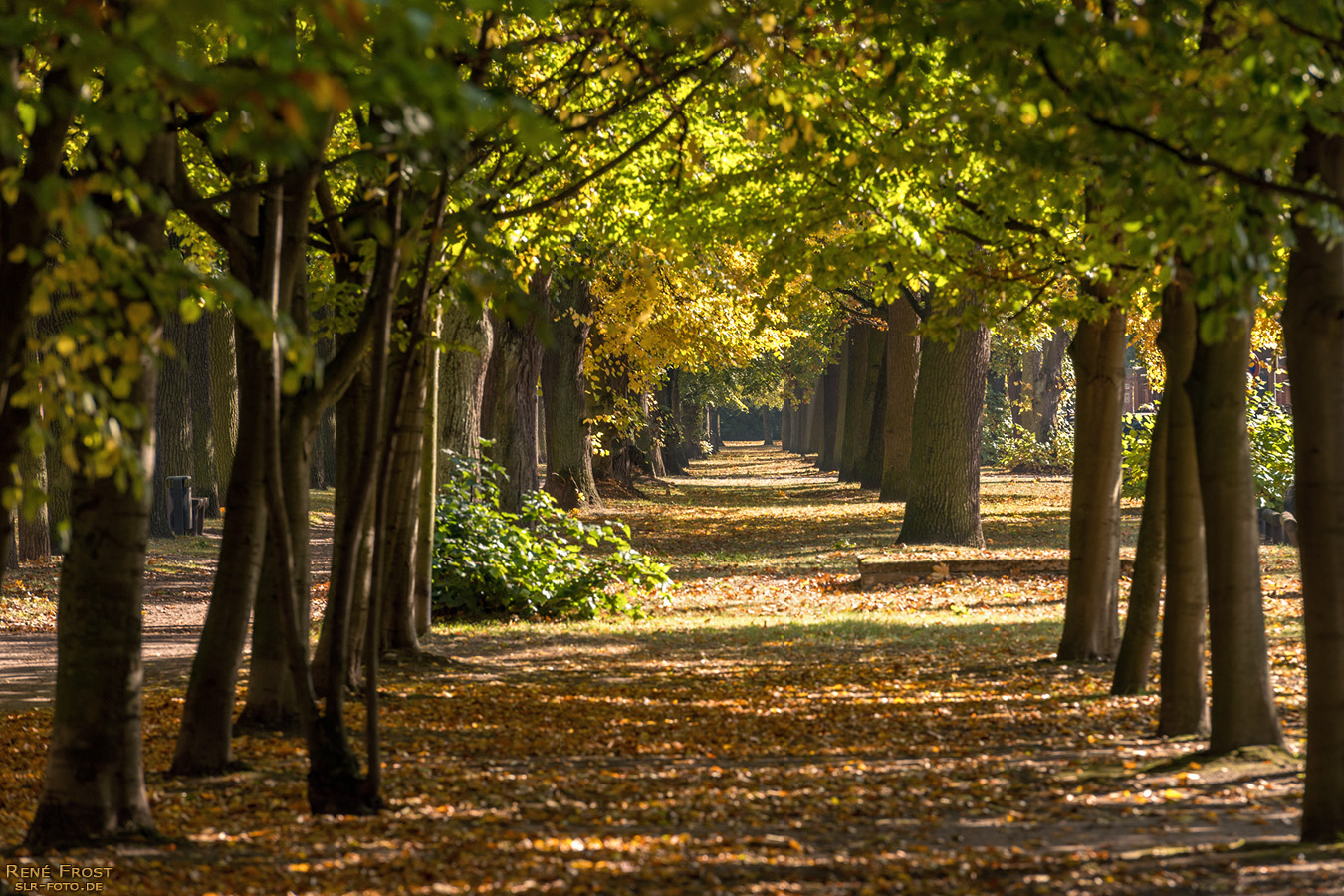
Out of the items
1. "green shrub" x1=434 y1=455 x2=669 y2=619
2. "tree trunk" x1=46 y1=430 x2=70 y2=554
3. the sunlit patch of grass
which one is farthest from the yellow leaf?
"tree trunk" x1=46 y1=430 x2=70 y2=554

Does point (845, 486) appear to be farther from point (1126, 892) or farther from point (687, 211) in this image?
point (1126, 892)

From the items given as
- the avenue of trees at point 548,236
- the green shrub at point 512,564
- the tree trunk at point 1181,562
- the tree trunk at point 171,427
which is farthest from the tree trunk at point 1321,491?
the tree trunk at point 171,427

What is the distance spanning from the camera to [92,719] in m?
4.71

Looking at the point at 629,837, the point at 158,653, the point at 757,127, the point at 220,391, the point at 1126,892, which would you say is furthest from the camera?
the point at 220,391

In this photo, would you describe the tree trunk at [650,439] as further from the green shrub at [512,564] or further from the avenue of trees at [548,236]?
the avenue of trees at [548,236]

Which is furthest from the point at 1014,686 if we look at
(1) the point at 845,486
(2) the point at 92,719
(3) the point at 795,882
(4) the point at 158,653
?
(1) the point at 845,486

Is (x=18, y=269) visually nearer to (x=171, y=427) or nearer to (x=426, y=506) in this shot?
(x=426, y=506)

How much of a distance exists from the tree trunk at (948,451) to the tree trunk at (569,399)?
816 cm

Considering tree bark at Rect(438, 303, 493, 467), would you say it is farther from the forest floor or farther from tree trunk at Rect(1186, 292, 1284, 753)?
tree trunk at Rect(1186, 292, 1284, 753)

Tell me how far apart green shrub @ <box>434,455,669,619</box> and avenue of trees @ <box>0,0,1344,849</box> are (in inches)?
80.2

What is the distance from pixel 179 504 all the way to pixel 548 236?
14.7m

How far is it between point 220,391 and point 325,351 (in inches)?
472

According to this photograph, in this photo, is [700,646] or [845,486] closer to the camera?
[700,646]

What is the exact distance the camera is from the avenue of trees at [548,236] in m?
3.22
